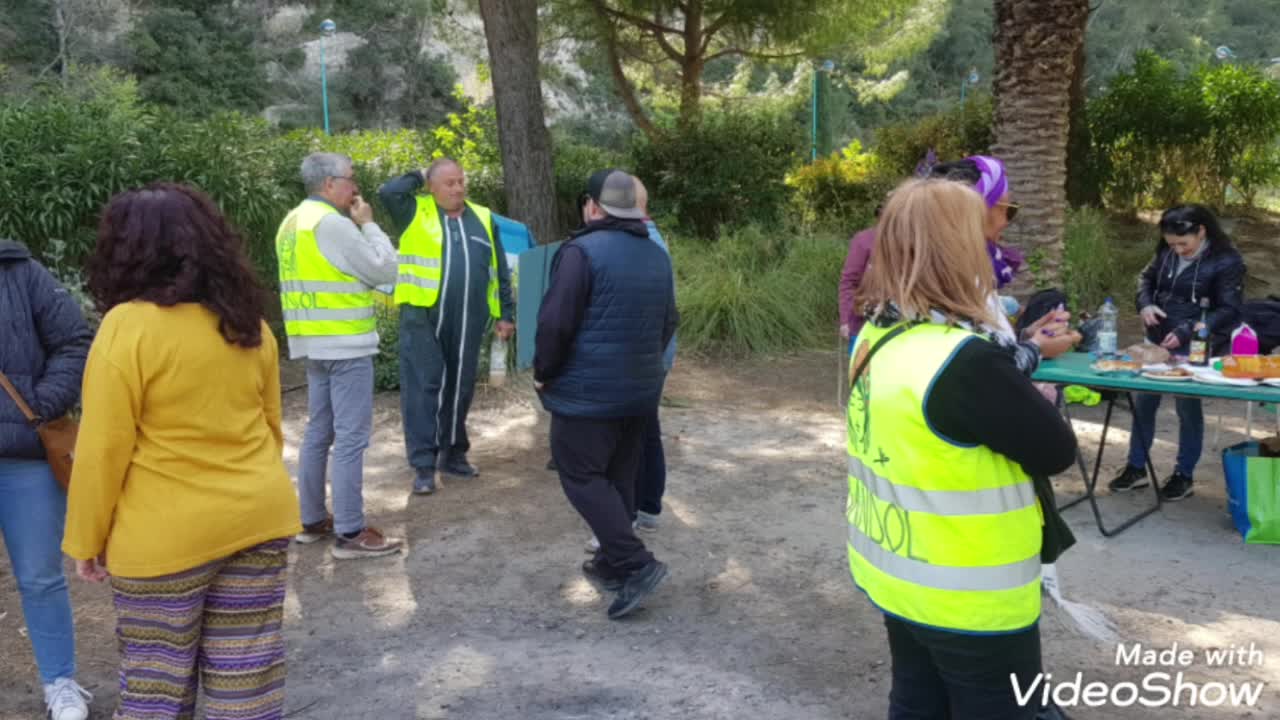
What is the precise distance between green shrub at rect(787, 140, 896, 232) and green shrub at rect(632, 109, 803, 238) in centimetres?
74

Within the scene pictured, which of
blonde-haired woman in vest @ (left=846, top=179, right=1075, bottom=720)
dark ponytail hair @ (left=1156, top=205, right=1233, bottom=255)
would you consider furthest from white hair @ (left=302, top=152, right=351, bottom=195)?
dark ponytail hair @ (left=1156, top=205, right=1233, bottom=255)

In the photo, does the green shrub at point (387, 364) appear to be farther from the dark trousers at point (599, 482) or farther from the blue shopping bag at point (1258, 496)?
the blue shopping bag at point (1258, 496)

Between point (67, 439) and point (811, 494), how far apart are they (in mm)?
3994

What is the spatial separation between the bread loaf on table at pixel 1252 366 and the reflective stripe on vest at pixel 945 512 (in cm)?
335

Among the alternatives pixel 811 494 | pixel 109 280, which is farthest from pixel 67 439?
pixel 811 494

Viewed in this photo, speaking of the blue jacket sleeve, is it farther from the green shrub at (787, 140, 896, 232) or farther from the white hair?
the green shrub at (787, 140, 896, 232)

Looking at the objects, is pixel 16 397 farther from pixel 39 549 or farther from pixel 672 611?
pixel 672 611

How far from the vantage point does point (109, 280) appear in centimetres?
295

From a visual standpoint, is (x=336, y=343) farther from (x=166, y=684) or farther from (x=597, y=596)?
(x=166, y=684)

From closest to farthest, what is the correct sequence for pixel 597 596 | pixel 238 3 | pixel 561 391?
pixel 561 391, pixel 597 596, pixel 238 3

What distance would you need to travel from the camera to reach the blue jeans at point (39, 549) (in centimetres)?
375

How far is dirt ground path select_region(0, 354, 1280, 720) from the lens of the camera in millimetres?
4160

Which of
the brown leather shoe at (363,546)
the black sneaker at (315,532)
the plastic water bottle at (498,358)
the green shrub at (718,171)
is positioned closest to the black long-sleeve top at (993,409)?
the brown leather shoe at (363,546)

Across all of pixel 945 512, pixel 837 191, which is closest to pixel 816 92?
pixel 837 191
